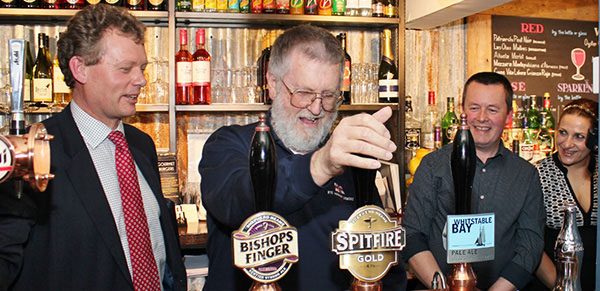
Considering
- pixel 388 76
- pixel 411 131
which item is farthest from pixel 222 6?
pixel 411 131

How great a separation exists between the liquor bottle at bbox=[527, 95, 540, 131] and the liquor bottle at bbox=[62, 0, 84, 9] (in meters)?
2.50

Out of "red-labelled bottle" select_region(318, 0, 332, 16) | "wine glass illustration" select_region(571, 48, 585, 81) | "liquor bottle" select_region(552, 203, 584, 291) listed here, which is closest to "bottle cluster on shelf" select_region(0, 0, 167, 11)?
"red-labelled bottle" select_region(318, 0, 332, 16)

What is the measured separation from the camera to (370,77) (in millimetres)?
3047

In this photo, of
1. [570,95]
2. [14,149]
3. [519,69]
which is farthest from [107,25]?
[570,95]

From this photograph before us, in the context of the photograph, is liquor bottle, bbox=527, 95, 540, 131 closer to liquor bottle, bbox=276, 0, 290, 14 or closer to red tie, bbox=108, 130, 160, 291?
liquor bottle, bbox=276, 0, 290, 14

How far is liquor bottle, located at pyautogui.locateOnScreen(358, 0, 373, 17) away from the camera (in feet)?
9.73

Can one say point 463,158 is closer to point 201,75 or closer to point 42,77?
point 201,75

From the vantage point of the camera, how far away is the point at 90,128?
1.66 metres

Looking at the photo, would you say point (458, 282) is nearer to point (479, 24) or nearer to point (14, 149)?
point (14, 149)

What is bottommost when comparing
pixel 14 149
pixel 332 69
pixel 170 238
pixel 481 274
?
pixel 481 274

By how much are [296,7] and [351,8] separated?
289mm

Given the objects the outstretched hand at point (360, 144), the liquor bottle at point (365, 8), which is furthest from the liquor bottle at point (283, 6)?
the outstretched hand at point (360, 144)

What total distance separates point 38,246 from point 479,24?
2.79 meters

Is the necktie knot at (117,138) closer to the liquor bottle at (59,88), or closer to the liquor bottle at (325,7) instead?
the liquor bottle at (59,88)
